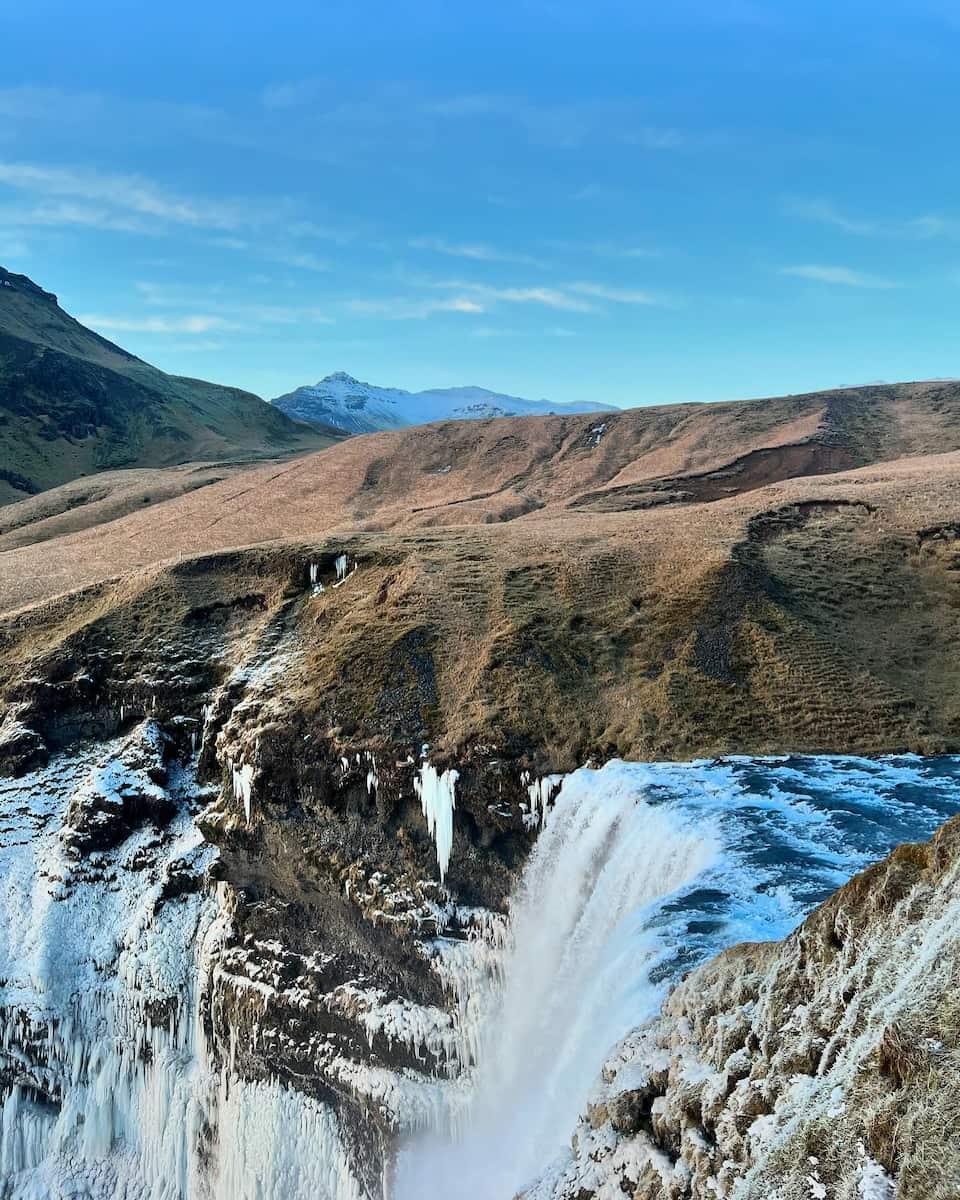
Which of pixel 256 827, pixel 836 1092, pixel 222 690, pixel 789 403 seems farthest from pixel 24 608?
pixel 789 403

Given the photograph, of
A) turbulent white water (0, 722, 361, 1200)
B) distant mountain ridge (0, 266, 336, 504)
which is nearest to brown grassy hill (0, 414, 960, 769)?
turbulent white water (0, 722, 361, 1200)

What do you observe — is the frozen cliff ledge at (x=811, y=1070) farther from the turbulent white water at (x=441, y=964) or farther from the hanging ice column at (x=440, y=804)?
the hanging ice column at (x=440, y=804)

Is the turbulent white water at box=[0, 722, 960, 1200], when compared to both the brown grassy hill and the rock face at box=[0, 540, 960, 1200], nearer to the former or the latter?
the rock face at box=[0, 540, 960, 1200]

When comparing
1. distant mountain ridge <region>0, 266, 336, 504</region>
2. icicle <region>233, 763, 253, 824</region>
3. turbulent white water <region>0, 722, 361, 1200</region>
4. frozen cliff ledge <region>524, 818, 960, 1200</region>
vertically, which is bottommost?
turbulent white water <region>0, 722, 361, 1200</region>

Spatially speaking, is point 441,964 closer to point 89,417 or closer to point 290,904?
point 290,904

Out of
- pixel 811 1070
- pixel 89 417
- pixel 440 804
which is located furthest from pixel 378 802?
pixel 89 417

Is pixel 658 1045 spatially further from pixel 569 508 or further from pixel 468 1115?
pixel 569 508
